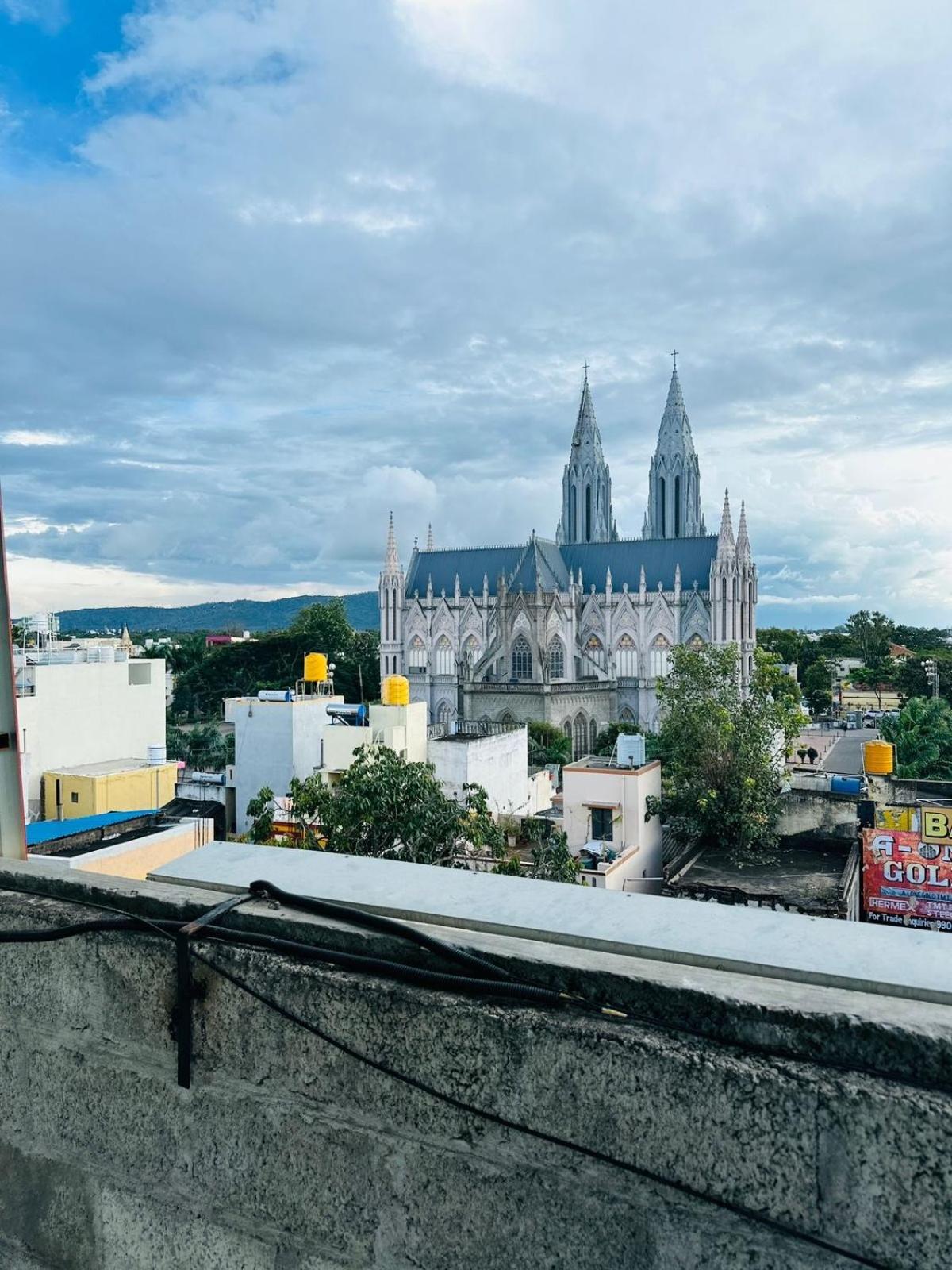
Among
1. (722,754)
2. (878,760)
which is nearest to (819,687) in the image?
(878,760)

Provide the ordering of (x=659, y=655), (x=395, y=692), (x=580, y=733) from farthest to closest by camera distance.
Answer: (x=659, y=655), (x=580, y=733), (x=395, y=692)

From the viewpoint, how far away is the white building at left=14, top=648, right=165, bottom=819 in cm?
1959

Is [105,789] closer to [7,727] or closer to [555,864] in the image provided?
[555,864]

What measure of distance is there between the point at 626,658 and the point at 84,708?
3678 centimetres

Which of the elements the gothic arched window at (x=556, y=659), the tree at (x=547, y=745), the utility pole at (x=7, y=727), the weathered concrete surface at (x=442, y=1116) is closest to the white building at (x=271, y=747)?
the tree at (x=547, y=745)

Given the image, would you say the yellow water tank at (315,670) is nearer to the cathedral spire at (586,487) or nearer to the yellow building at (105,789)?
the yellow building at (105,789)

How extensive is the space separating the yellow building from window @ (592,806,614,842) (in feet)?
31.5

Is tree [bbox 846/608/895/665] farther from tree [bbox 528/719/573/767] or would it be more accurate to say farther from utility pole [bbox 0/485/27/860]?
utility pole [bbox 0/485/27/860]

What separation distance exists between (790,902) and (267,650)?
55.2 metres

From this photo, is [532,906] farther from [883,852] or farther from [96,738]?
[96,738]

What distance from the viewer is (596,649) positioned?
53562 millimetres

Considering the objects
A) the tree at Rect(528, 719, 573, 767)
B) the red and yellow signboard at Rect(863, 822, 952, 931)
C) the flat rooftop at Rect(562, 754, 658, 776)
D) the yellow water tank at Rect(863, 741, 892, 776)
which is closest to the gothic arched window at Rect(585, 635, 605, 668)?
the tree at Rect(528, 719, 573, 767)

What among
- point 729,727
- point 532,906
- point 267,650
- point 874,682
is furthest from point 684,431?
point 532,906

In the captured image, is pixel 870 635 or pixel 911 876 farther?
pixel 870 635
